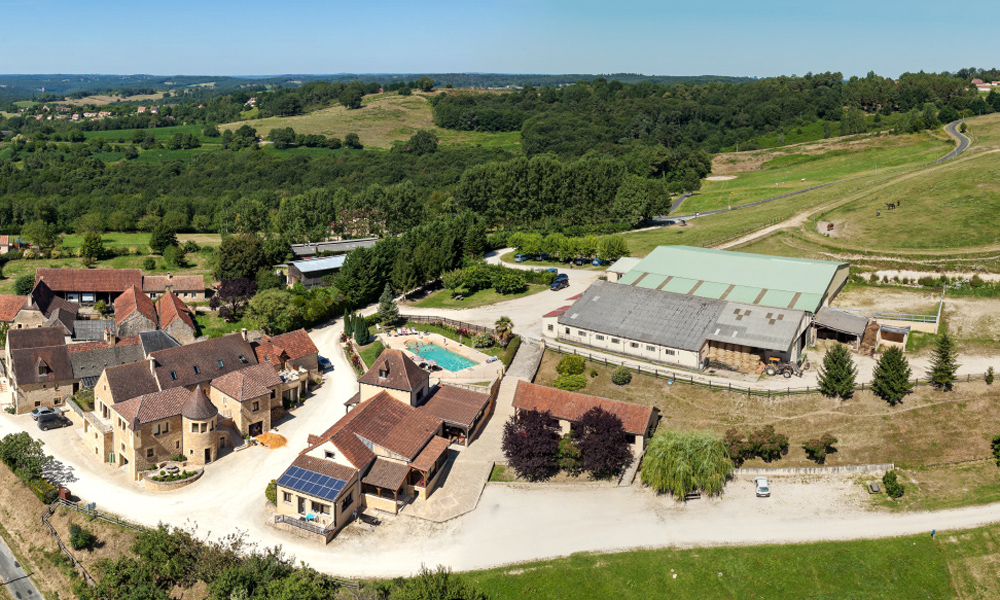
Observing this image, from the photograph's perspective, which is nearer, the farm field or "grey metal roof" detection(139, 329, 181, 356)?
"grey metal roof" detection(139, 329, 181, 356)

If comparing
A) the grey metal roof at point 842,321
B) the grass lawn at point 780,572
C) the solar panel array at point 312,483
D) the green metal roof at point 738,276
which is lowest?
the grass lawn at point 780,572

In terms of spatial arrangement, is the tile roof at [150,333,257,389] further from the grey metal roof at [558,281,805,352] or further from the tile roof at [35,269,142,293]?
the grey metal roof at [558,281,805,352]

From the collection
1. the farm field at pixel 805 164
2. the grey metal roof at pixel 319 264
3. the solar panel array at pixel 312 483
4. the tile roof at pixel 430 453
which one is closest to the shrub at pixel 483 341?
the tile roof at pixel 430 453

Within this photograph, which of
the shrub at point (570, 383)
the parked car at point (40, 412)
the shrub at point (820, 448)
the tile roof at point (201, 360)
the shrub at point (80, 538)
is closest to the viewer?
the shrub at point (80, 538)

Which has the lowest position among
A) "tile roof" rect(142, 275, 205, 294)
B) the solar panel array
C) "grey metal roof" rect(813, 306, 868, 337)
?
the solar panel array

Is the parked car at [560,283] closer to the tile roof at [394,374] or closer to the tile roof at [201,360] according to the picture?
the tile roof at [394,374]

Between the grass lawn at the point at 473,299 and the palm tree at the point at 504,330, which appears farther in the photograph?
the grass lawn at the point at 473,299

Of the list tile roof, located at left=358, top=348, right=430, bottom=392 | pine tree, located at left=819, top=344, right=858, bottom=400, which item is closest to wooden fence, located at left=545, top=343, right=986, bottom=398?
pine tree, located at left=819, top=344, right=858, bottom=400
